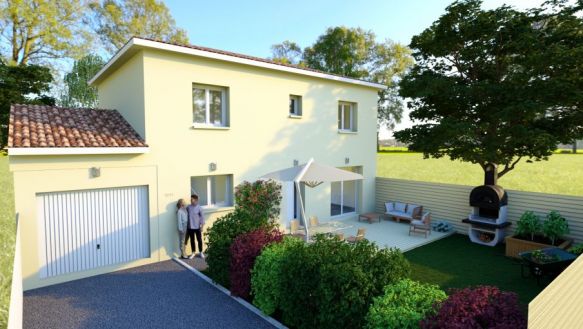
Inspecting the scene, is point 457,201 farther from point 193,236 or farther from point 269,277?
point 193,236

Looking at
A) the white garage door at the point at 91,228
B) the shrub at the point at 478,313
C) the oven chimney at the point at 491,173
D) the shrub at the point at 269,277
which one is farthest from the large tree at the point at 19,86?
the oven chimney at the point at 491,173

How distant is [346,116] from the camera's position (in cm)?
1809

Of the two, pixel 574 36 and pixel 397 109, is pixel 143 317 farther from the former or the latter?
pixel 397 109

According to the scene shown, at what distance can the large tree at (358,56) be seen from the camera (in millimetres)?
39625

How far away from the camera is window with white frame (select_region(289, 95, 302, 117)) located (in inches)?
611

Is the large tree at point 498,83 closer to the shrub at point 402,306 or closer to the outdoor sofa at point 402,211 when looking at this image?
the outdoor sofa at point 402,211

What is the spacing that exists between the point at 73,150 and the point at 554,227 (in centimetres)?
1579

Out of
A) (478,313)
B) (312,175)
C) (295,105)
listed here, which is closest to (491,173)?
(312,175)

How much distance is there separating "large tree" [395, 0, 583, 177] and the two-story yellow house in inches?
193

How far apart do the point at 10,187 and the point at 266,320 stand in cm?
2047

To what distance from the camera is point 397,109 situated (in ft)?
144

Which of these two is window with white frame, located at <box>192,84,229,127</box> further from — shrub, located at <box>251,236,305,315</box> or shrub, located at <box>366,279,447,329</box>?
shrub, located at <box>366,279,447,329</box>

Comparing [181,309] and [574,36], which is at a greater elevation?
[574,36]

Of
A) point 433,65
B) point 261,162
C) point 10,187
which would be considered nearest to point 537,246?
point 433,65
